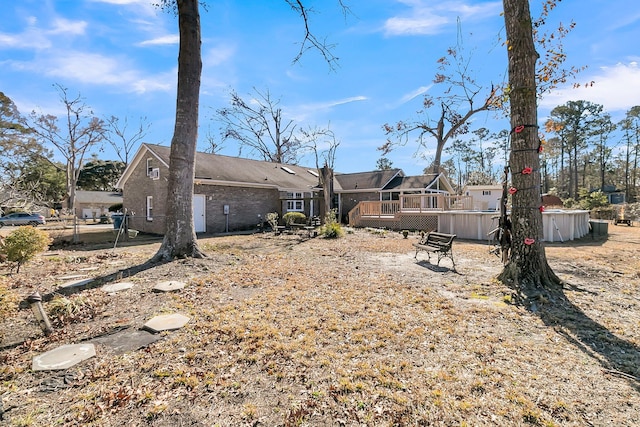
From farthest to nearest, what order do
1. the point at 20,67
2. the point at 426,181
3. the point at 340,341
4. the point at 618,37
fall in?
the point at 426,181
the point at 20,67
the point at 618,37
the point at 340,341

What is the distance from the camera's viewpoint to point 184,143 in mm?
7922

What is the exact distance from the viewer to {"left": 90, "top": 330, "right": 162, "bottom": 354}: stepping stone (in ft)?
11.0

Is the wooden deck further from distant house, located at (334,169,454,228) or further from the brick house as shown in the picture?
the brick house

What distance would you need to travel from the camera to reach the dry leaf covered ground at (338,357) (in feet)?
7.49

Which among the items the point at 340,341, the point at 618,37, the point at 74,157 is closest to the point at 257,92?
the point at 74,157

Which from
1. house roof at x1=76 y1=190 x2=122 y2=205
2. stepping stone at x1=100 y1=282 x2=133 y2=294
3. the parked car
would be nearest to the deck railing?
stepping stone at x1=100 y1=282 x2=133 y2=294

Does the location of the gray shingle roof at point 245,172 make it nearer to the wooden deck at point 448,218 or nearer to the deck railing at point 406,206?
the deck railing at point 406,206

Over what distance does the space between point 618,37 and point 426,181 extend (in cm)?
1448

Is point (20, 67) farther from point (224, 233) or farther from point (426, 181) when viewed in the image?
point (426, 181)

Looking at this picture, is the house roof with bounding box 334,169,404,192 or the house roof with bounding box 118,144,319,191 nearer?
the house roof with bounding box 118,144,319,191

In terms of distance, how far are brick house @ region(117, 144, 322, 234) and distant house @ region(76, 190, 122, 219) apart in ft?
79.8

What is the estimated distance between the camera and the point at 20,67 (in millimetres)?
16266

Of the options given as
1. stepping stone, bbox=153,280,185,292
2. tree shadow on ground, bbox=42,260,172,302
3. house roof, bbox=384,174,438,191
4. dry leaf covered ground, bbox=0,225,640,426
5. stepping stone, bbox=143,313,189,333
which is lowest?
dry leaf covered ground, bbox=0,225,640,426

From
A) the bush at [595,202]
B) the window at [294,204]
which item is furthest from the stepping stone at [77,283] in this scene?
the bush at [595,202]
